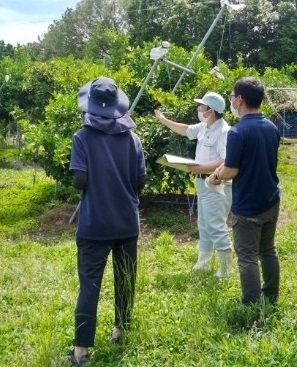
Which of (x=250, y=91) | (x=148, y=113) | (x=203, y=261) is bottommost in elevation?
(x=203, y=261)

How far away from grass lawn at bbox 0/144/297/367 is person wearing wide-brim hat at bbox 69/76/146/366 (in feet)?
1.09

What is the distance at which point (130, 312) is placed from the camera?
355 centimetres

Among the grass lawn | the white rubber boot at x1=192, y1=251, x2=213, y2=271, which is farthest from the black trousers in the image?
the white rubber boot at x1=192, y1=251, x2=213, y2=271

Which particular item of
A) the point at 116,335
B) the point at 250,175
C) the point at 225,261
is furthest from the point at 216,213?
the point at 116,335

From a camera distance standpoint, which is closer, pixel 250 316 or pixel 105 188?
pixel 105 188

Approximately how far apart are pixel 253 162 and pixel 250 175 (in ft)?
0.31

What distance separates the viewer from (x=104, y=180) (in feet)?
10.6

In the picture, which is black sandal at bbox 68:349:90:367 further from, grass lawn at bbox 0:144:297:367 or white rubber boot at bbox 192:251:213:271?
white rubber boot at bbox 192:251:213:271

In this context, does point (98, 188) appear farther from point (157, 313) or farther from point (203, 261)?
point (203, 261)

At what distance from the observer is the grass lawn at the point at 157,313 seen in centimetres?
321

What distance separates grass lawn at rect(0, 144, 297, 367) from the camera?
3.21 meters

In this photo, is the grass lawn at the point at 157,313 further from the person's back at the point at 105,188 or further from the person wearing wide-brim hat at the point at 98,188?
the person's back at the point at 105,188

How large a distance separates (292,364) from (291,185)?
769 cm

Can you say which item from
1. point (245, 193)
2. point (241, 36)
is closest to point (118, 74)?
point (245, 193)
